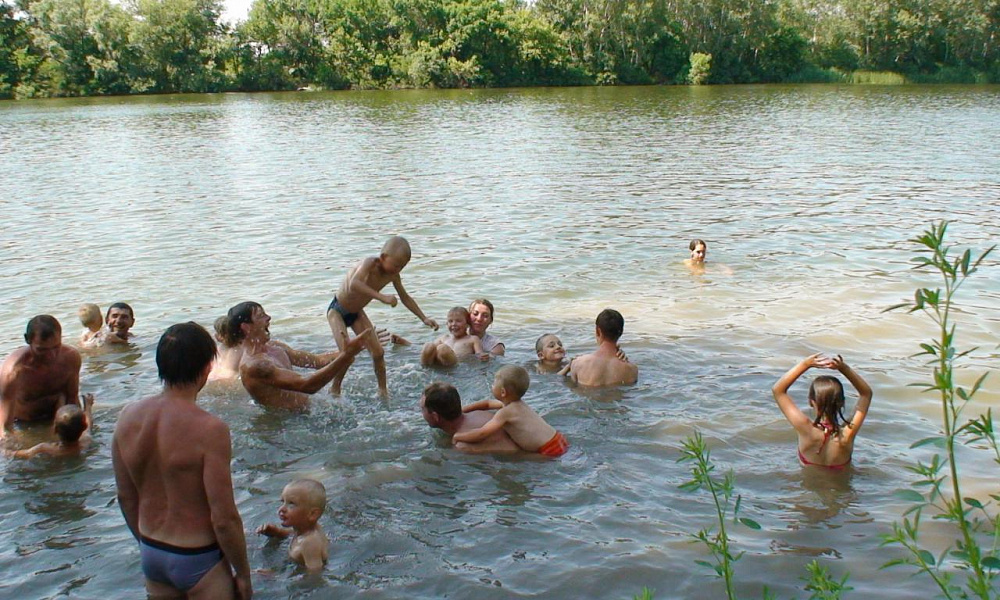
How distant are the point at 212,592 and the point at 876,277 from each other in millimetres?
11316

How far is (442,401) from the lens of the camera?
7535mm

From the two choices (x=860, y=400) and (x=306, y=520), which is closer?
(x=306, y=520)

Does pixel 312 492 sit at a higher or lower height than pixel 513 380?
lower

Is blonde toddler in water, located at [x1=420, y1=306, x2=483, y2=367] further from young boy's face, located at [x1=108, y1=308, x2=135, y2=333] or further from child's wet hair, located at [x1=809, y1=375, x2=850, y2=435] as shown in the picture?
child's wet hair, located at [x1=809, y1=375, x2=850, y2=435]

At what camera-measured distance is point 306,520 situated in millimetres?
5754

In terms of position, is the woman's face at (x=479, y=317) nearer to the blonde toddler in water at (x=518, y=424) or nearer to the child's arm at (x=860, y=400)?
the blonde toddler in water at (x=518, y=424)

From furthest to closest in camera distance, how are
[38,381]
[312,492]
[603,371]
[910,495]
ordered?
[603,371] < [38,381] < [312,492] < [910,495]

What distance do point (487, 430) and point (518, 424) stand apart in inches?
10.6

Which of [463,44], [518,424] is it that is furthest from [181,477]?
[463,44]

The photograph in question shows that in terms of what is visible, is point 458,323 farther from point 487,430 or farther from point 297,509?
point 297,509

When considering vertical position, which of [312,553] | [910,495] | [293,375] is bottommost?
[312,553]

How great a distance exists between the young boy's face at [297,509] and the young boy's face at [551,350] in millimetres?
4336

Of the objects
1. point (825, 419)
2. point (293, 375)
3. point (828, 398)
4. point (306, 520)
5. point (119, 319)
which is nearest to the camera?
point (306, 520)

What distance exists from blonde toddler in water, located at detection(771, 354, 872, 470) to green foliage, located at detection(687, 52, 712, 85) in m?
68.6
